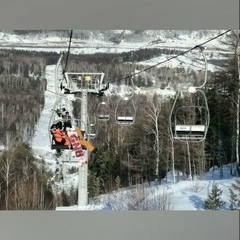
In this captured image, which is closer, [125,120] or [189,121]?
[189,121]

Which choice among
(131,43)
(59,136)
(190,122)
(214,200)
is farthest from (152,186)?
(131,43)

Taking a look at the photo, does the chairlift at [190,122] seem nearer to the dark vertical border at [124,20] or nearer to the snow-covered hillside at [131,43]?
the snow-covered hillside at [131,43]

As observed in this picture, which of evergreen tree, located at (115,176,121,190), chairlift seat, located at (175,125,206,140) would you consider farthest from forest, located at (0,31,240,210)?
chairlift seat, located at (175,125,206,140)

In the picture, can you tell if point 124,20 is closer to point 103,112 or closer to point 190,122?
point 103,112

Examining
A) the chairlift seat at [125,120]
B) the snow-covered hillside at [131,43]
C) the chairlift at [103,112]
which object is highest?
the snow-covered hillside at [131,43]

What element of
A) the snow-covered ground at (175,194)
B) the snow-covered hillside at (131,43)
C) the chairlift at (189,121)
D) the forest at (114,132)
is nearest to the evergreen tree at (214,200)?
the snow-covered ground at (175,194)

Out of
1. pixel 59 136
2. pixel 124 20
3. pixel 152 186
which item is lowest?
pixel 152 186
